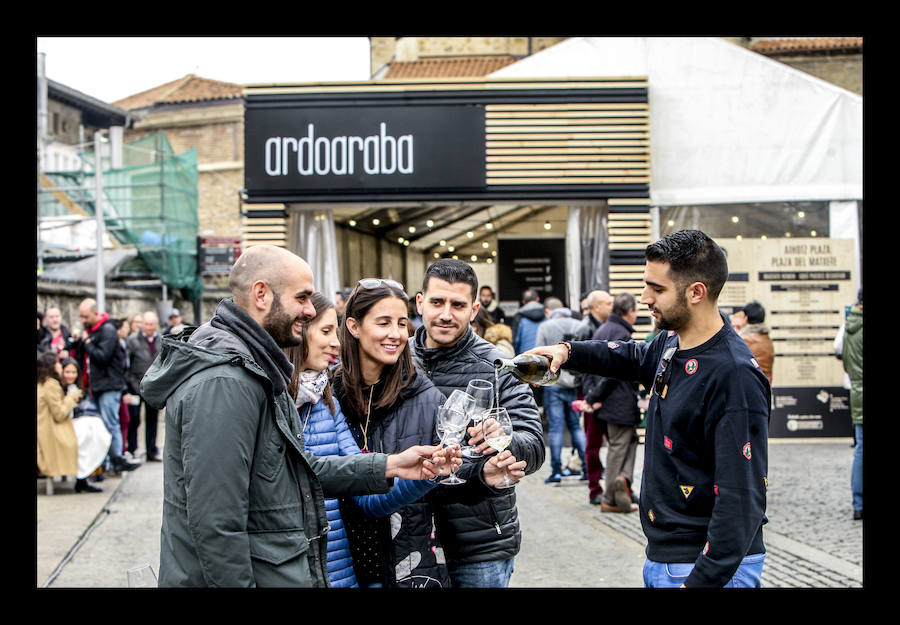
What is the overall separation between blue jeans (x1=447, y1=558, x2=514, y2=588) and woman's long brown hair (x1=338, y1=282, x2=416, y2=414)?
739 millimetres

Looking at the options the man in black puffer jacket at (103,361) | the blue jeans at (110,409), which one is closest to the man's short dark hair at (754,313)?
the man in black puffer jacket at (103,361)

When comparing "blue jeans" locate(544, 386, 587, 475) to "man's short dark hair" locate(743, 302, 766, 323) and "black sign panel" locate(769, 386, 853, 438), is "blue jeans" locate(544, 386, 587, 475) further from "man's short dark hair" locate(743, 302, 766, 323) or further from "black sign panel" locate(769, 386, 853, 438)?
"black sign panel" locate(769, 386, 853, 438)

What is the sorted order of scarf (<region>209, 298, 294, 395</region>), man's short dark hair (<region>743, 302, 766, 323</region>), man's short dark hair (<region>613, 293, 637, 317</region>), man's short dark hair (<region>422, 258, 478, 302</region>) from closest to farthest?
scarf (<region>209, 298, 294, 395</region>) < man's short dark hair (<region>422, 258, 478, 302</region>) < man's short dark hair (<region>613, 293, 637, 317</region>) < man's short dark hair (<region>743, 302, 766, 323</region>)

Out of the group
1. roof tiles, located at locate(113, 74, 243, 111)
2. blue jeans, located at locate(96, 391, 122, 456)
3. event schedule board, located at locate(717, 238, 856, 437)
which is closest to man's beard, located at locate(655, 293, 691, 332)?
blue jeans, located at locate(96, 391, 122, 456)

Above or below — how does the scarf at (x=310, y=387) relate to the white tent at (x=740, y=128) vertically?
below

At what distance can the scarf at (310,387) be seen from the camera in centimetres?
351

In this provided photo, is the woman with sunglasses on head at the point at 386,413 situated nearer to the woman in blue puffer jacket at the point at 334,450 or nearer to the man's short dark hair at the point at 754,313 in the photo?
the woman in blue puffer jacket at the point at 334,450

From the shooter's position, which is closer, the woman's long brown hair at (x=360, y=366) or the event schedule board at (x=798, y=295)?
the woman's long brown hair at (x=360, y=366)

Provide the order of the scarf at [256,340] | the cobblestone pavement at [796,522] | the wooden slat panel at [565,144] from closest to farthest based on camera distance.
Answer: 1. the scarf at [256,340]
2. the cobblestone pavement at [796,522]
3. the wooden slat panel at [565,144]

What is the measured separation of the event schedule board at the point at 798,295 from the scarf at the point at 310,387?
10903 millimetres

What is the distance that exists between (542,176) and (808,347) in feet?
15.2

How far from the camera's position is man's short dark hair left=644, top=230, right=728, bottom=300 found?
3281 millimetres
